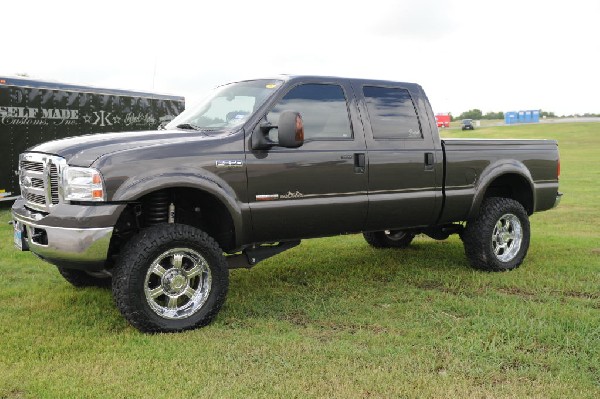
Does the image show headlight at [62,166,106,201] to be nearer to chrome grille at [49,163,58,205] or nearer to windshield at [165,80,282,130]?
chrome grille at [49,163,58,205]

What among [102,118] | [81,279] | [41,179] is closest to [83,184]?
[41,179]

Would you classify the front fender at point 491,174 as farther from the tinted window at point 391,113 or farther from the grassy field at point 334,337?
the tinted window at point 391,113

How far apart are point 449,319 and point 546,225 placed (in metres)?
6.21

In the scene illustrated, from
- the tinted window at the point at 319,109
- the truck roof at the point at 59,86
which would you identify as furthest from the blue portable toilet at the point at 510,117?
the tinted window at the point at 319,109

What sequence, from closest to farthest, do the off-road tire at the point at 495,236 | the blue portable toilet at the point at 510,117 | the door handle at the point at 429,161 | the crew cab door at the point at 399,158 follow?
the crew cab door at the point at 399,158 → the door handle at the point at 429,161 → the off-road tire at the point at 495,236 → the blue portable toilet at the point at 510,117

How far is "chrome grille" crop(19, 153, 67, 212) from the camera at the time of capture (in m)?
4.73

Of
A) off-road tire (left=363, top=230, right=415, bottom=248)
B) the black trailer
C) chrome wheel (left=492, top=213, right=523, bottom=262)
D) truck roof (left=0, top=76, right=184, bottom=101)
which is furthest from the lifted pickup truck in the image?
truck roof (left=0, top=76, right=184, bottom=101)

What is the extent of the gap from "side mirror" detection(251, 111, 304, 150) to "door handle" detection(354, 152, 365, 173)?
0.77 meters

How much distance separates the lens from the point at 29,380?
3.84m

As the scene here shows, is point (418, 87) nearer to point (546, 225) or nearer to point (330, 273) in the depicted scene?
point (330, 273)

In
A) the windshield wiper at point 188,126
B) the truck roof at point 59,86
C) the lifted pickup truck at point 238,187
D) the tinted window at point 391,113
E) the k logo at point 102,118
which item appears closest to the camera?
the lifted pickup truck at point 238,187

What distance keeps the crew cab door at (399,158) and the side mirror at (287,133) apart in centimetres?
102

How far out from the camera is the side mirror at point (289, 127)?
4977 mm

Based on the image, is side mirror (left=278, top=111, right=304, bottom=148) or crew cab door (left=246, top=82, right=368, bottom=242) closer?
side mirror (left=278, top=111, right=304, bottom=148)
